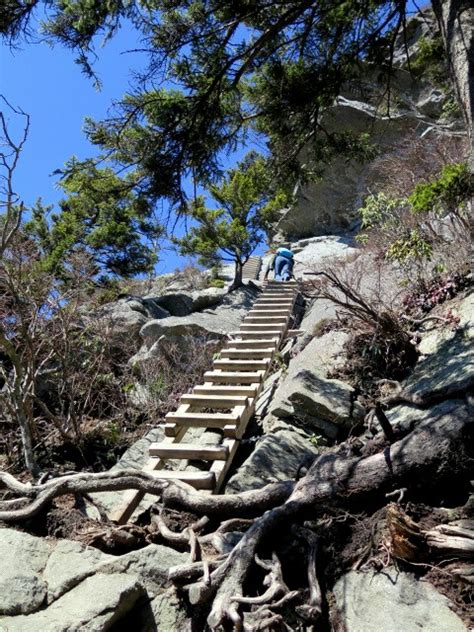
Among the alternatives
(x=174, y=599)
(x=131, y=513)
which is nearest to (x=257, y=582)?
(x=174, y=599)

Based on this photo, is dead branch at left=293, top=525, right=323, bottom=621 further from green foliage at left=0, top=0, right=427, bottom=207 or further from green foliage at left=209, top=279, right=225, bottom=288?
green foliage at left=209, top=279, right=225, bottom=288

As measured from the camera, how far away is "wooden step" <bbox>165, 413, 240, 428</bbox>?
5.14 metres

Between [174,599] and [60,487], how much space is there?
1754mm

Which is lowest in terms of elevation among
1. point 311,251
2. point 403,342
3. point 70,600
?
point 70,600

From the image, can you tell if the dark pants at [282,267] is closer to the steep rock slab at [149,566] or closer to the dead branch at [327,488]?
the dead branch at [327,488]

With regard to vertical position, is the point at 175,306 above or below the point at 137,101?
below

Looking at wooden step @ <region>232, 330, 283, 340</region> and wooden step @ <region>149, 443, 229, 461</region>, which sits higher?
wooden step @ <region>232, 330, 283, 340</region>

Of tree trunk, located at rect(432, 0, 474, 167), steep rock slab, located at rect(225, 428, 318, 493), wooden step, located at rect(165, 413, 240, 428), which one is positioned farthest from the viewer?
wooden step, located at rect(165, 413, 240, 428)

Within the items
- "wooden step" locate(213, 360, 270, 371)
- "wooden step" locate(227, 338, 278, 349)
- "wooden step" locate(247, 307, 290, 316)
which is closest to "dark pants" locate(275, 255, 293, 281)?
"wooden step" locate(247, 307, 290, 316)

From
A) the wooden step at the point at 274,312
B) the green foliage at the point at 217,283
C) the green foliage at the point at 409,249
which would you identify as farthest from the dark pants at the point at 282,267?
the green foliage at the point at 409,249

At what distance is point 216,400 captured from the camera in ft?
18.7

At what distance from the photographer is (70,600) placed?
2.77m

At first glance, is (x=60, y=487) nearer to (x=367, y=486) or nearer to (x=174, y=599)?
(x=174, y=599)

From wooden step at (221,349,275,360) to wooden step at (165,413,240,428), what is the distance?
189 centimetres
